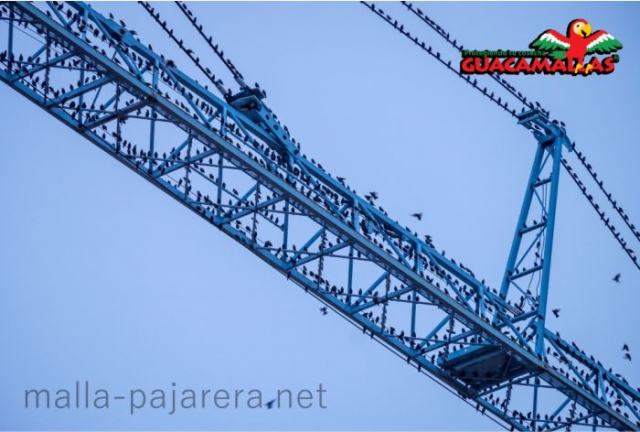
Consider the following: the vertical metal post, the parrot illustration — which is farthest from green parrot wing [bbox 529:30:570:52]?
the vertical metal post

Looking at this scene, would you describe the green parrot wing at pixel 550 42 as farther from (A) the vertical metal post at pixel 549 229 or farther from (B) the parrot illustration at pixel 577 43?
(A) the vertical metal post at pixel 549 229

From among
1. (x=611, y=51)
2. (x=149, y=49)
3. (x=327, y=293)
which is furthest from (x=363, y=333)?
(x=611, y=51)

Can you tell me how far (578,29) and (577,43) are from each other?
2.00 ft

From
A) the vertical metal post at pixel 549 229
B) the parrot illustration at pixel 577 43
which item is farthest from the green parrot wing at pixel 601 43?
the vertical metal post at pixel 549 229

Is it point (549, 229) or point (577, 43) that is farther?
point (577, 43)

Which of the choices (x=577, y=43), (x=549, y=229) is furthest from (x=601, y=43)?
(x=549, y=229)

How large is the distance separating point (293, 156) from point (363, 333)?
5238mm

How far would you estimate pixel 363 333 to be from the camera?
168 feet

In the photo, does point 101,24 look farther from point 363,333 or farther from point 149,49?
point 363,333

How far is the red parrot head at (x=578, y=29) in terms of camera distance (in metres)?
61.8

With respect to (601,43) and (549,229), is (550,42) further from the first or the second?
(549,229)

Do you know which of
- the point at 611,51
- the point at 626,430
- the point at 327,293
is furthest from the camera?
the point at 611,51

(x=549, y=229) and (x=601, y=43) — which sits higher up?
(x=601, y=43)

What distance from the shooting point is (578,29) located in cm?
6197
